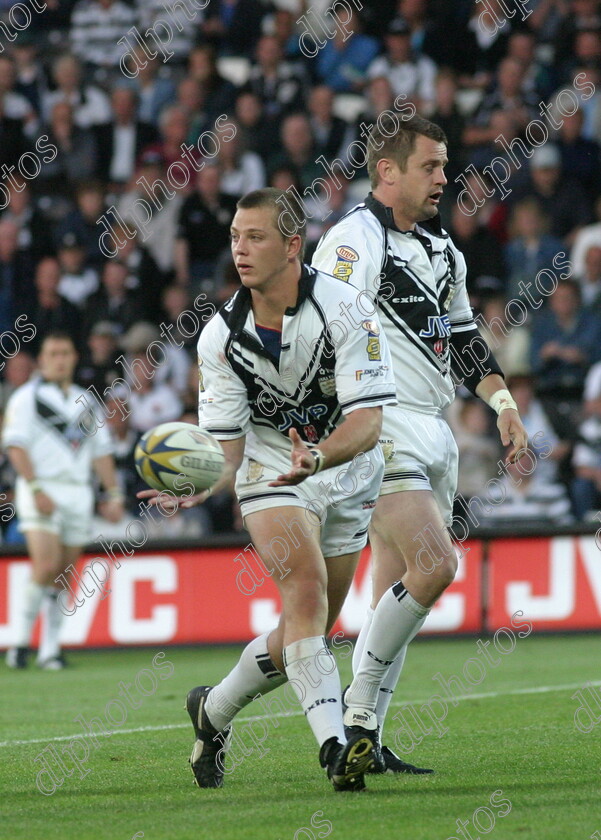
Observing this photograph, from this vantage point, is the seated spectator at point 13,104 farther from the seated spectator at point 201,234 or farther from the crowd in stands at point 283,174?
the seated spectator at point 201,234

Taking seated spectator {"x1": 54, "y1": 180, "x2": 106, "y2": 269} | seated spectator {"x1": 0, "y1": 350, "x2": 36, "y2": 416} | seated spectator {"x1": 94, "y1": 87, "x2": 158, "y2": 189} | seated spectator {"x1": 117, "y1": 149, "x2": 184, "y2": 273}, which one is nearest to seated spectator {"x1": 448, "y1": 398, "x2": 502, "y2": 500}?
seated spectator {"x1": 117, "y1": 149, "x2": 184, "y2": 273}

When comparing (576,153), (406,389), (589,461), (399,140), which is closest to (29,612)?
(589,461)

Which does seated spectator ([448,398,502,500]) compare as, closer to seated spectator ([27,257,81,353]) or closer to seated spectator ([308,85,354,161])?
seated spectator ([308,85,354,161])

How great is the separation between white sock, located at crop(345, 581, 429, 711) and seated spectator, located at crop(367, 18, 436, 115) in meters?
10.3

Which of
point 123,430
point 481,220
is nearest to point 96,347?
point 123,430

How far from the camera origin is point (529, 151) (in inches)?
575

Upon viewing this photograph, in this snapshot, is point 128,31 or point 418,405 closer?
point 418,405

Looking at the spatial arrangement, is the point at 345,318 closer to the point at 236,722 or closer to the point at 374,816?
the point at 374,816

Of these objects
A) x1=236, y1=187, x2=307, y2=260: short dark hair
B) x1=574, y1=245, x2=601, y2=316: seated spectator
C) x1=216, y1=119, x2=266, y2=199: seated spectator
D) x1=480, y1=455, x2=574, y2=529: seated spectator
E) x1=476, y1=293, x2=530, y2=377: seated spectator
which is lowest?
x1=480, y1=455, x2=574, y2=529: seated spectator

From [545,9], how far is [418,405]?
11080mm

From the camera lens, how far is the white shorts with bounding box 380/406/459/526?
5.85 metres

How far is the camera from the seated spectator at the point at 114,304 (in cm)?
1428

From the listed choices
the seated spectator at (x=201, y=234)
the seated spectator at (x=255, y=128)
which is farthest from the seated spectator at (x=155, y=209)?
the seated spectator at (x=255, y=128)

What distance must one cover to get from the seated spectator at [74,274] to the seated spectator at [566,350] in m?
4.73
